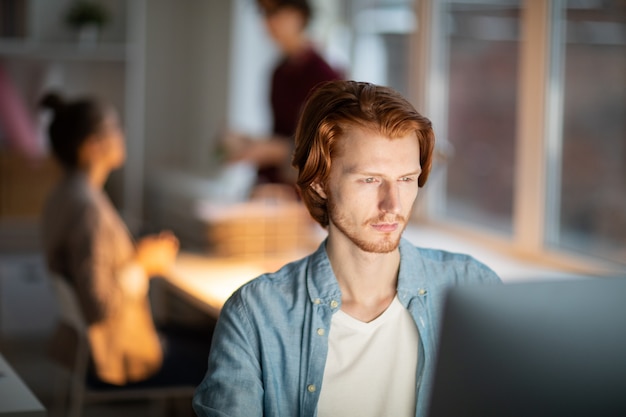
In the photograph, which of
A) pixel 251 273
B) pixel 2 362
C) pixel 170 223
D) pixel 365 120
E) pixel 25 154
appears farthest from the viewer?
pixel 25 154

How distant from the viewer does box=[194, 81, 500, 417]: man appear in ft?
5.37

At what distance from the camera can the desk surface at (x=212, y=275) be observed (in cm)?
301

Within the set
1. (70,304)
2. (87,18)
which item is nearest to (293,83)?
(70,304)

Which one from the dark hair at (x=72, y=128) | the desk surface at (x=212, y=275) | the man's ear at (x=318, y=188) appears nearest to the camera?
the man's ear at (x=318, y=188)

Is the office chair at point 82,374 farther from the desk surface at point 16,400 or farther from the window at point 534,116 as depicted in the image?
the window at point 534,116

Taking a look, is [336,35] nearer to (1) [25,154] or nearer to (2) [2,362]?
(1) [25,154]

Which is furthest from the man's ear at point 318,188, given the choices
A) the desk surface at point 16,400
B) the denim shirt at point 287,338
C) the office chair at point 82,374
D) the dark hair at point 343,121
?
the office chair at point 82,374

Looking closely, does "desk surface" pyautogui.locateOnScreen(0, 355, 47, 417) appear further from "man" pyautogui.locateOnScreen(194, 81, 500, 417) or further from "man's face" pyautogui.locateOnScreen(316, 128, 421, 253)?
"man's face" pyautogui.locateOnScreen(316, 128, 421, 253)

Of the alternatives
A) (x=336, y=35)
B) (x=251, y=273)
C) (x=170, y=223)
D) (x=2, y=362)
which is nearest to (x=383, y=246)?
(x=2, y=362)

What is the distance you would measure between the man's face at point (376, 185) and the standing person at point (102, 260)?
64.3 inches

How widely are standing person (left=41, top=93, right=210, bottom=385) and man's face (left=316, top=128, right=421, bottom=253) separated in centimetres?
163

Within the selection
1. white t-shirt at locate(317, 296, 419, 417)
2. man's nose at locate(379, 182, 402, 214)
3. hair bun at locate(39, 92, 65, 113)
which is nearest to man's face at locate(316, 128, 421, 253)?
man's nose at locate(379, 182, 402, 214)

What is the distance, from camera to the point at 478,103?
3.93 meters

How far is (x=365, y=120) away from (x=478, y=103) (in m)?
2.35
